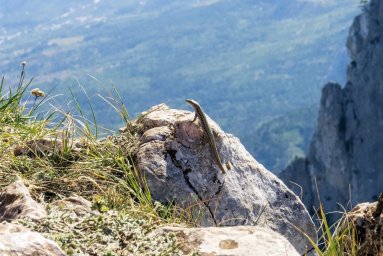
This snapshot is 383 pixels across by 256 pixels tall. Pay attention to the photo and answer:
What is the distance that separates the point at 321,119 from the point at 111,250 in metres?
91.9

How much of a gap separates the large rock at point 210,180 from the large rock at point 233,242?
170 cm

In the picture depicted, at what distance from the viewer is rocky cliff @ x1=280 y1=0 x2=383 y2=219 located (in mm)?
91500

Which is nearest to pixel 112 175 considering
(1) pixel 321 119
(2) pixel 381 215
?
(2) pixel 381 215

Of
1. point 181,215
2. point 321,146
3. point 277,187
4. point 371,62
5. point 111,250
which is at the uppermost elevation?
point 111,250

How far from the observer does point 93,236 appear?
231 inches

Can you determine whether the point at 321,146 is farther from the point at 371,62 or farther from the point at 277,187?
the point at 277,187

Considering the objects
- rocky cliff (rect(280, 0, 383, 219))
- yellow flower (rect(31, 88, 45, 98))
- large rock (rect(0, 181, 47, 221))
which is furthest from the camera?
rocky cliff (rect(280, 0, 383, 219))

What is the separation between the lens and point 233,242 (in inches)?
228

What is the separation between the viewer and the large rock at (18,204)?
6.33m

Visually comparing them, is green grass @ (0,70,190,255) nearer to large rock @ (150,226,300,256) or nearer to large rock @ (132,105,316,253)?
large rock @ (150,226,300,256)

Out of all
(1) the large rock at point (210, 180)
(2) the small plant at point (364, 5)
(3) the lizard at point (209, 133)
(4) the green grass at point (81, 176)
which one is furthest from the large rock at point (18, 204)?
(2) the small plant at point (364, 5)

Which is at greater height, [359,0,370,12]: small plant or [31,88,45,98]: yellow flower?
[31,88,45,98]: yellow flower

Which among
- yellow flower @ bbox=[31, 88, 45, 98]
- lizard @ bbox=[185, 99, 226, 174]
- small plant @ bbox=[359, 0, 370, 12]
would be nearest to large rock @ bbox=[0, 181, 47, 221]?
yellow flower @ bbox=[31, 88, 45, 98]

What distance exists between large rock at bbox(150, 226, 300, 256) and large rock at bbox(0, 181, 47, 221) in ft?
3.50
